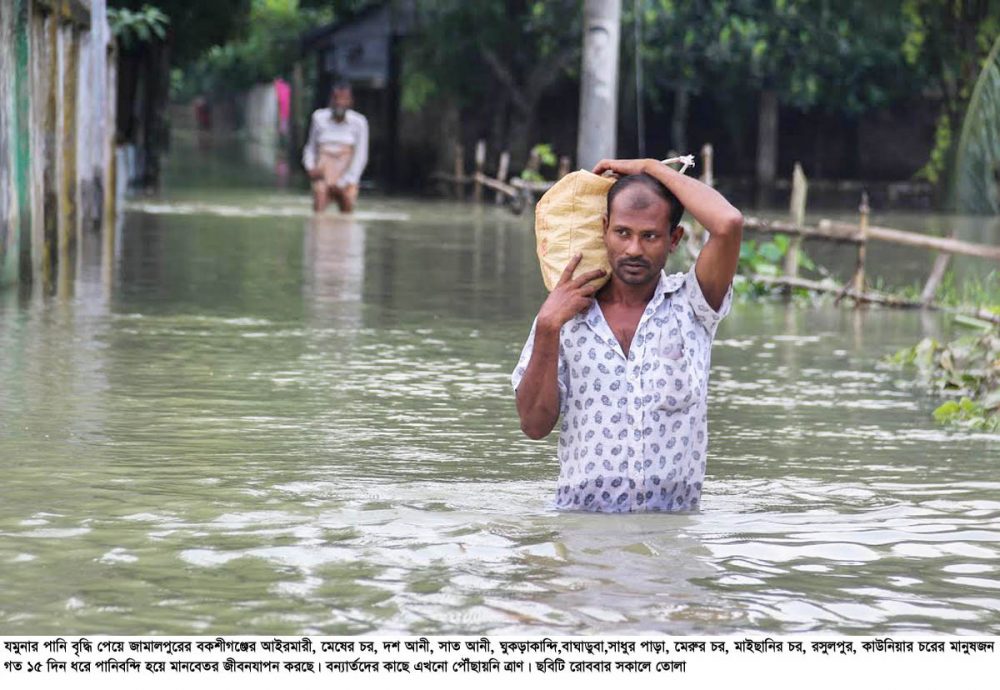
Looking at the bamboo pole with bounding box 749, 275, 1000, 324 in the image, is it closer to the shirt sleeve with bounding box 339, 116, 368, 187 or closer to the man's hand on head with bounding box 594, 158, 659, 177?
the man's hand on head with bounding box 594, 158, 659, 177

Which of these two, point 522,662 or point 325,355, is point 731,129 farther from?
point 522,662

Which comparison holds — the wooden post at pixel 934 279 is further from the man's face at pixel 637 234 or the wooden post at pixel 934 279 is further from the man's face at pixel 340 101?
the man's face at pixel 340 101

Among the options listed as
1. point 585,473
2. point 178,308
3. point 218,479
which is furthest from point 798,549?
point 178,308

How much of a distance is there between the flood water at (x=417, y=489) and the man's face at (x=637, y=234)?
2.60ft

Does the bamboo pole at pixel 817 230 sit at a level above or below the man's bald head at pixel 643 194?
below

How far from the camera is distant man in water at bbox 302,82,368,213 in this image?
24828mm

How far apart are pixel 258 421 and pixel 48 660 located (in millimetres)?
3755

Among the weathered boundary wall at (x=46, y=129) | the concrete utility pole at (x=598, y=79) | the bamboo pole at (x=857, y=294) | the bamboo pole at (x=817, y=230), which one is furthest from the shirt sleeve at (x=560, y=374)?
the concrete utility pole at (x=598, y=79)

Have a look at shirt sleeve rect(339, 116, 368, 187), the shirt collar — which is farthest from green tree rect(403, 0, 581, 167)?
the shirt collar

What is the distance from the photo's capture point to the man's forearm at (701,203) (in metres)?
5.52

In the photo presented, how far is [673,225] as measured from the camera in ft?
18.5

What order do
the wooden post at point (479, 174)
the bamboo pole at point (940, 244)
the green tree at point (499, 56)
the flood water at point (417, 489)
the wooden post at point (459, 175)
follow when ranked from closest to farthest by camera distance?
the flood water at point (417, 489) < the bamboo pole at point (940, 244) < the wooden post at point (479, 174) < the green tree at point (499, 56) < the wooden post at point (459, 175)

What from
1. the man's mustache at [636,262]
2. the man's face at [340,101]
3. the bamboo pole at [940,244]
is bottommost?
the bamboo pole at [940,244]

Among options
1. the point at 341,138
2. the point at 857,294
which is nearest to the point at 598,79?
the point at 341,138
